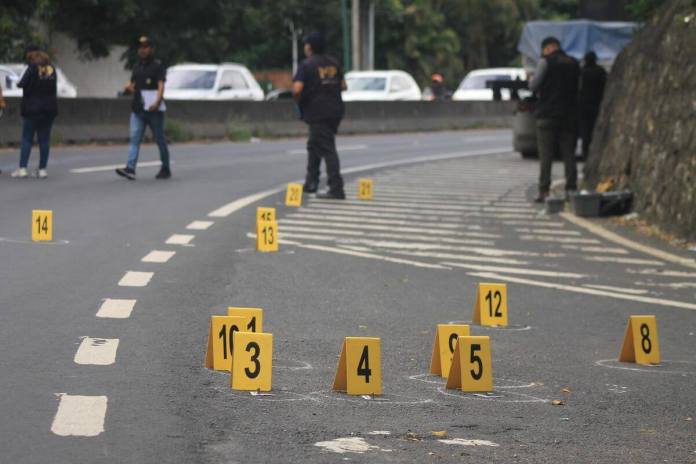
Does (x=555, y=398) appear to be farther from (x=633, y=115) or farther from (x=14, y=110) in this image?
(x=14, y=110)

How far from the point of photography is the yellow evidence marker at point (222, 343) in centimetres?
748

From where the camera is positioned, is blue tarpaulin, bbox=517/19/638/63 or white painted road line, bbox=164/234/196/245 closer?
white painted road line, bbox=164/234/196/245

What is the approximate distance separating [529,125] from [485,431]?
2353 cm

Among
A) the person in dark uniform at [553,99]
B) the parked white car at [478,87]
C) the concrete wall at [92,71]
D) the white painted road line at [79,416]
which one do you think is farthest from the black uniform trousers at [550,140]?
the concrete wall at [92,71]

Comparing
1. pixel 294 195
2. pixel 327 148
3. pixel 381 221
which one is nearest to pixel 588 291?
pixel 381 221

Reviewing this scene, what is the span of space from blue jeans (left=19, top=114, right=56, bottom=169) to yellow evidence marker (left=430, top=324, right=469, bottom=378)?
45.9 feet

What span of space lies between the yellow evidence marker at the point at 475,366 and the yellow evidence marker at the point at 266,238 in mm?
6110

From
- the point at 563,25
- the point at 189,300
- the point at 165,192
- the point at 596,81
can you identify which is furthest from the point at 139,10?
the point at 189,300

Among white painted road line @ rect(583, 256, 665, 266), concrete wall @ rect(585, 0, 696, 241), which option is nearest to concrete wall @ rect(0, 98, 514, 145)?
concrete wall @ rect(585, 0, 696, 241)

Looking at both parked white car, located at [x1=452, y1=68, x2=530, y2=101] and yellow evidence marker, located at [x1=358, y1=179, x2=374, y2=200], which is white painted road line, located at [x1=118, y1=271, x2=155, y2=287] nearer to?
yellow evidence marker, located at [x1=358, y1=179, x2=374, y2=200]

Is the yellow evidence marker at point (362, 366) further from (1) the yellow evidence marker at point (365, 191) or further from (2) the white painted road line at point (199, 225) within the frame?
(1) the yellow evidence marker at point (365, 191)

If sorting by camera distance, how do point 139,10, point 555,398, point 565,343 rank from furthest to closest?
point 139,10 → point 565,343 → point 555,398

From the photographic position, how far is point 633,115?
18531mm

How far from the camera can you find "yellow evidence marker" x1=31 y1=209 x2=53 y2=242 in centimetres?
1345
